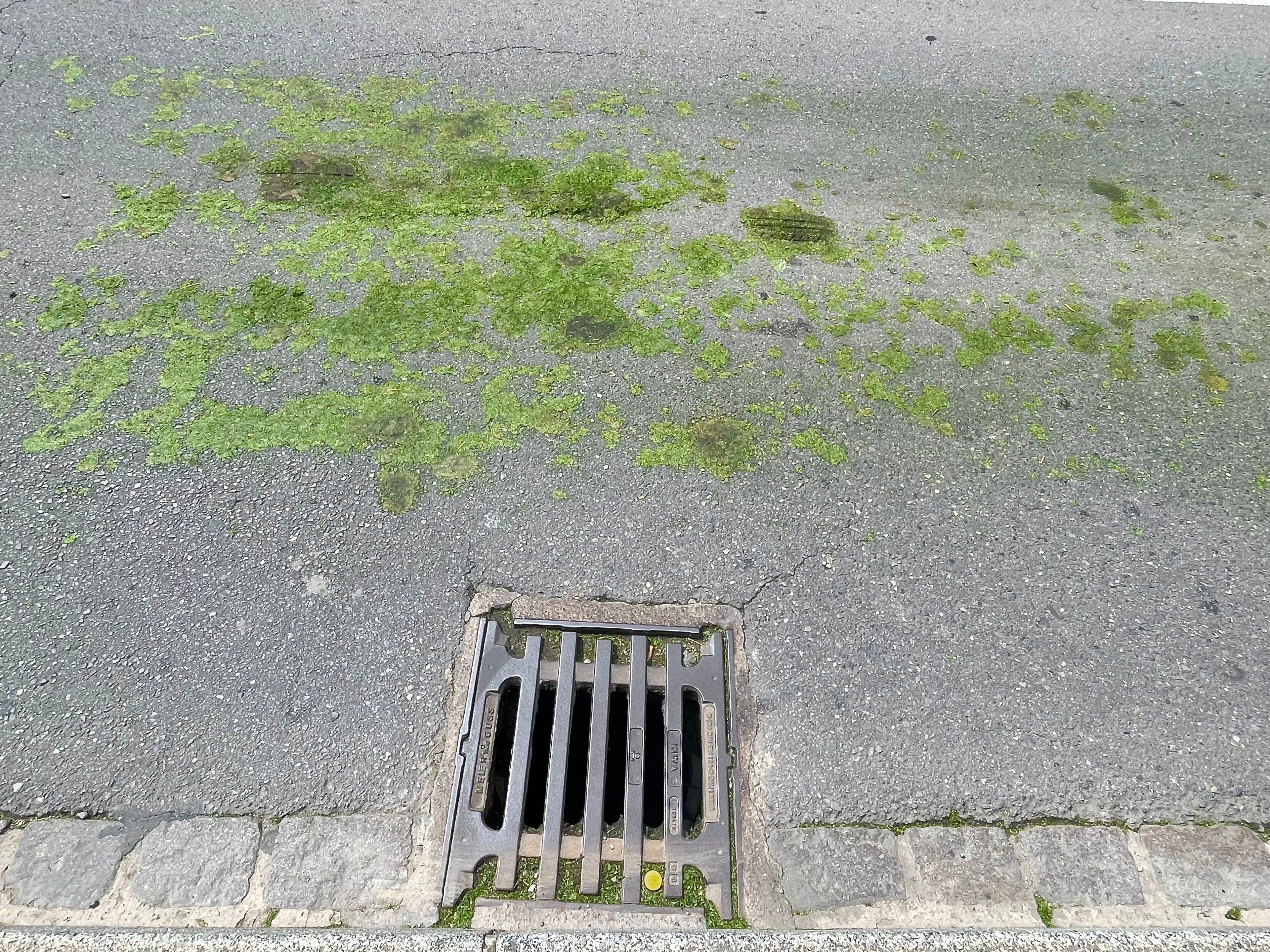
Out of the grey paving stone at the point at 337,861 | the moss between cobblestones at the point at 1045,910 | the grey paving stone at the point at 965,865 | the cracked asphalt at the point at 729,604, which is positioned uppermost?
the cracked asphalt at the point at 729,604

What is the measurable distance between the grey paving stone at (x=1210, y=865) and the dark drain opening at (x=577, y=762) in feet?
5.19

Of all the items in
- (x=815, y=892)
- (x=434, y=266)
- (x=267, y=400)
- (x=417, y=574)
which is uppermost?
(x=434, y=266)

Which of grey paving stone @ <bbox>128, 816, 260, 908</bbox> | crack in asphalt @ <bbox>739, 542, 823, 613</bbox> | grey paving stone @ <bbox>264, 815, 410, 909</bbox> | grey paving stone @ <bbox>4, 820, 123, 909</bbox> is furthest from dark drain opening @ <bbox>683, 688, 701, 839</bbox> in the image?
grey paving stone @ <bbox>4, 820, 123, 909</bbox>

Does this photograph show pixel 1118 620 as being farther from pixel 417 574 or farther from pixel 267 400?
pixel 267 400

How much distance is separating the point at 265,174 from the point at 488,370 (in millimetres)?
1843

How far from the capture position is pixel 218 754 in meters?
2.14

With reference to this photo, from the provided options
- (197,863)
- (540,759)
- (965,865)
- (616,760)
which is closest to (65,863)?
(197,863)

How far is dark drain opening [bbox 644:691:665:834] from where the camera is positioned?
2.19 metres

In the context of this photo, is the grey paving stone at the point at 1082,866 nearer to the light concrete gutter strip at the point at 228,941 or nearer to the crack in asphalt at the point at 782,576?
the crack in asphalt at the point at 782,576

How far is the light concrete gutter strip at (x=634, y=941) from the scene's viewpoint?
1832 millimetres

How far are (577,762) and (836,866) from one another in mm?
783

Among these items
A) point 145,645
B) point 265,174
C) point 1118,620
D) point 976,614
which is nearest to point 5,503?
point 145,645

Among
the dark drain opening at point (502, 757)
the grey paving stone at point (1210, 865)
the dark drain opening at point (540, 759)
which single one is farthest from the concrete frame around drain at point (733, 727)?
the grey paving stone at point (1210, 865)

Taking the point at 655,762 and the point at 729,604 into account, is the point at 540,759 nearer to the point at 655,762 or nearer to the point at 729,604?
the point at 655,762
